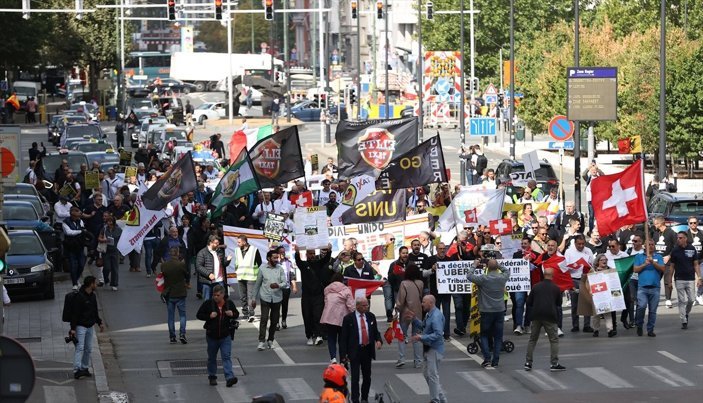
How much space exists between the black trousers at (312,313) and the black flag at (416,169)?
479 centimetres

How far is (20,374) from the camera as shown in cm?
979

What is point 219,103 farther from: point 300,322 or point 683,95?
point 300,322

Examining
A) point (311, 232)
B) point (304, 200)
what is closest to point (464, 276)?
point (311, 232)

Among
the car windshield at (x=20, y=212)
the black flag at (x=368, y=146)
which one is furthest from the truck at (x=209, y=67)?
the black flag at (x=368, y=146)

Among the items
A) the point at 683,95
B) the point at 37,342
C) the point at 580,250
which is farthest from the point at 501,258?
the point at 683,95

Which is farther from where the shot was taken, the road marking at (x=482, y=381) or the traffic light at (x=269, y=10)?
the traffic light at (x=269, y=10)

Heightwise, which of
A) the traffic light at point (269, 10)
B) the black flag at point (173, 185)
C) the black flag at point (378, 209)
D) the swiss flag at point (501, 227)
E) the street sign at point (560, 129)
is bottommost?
the swiss flag at point (501, 227)

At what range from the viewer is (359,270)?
73.6ft

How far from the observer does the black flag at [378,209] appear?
2681cm

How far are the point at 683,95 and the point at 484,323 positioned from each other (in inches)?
1273

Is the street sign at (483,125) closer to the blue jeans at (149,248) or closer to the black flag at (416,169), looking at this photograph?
the blue jeans at (149,248)

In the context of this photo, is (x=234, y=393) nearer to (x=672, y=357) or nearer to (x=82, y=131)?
(x=672, y=357)

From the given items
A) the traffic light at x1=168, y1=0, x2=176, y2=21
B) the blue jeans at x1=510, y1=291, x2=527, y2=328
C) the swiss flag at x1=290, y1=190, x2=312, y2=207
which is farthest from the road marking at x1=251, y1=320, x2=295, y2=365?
the traffic light at x1=168, y1=0, x2=176, y2=21

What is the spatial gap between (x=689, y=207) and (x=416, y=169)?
7.54m
